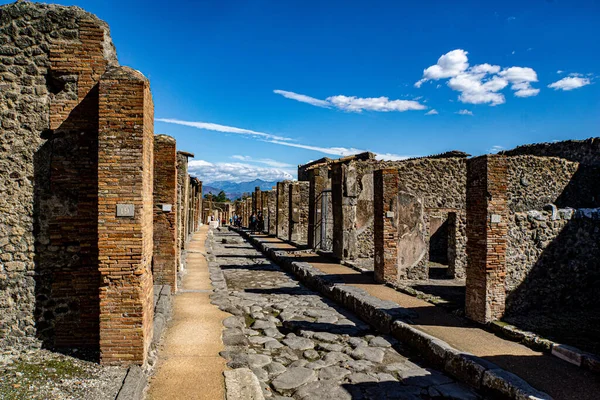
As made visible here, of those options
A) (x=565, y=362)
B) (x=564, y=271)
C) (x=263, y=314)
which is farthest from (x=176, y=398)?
(x=564, y=271)

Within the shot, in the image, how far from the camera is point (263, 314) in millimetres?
8180

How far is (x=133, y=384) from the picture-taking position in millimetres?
4254

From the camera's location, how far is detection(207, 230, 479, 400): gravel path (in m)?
4.92

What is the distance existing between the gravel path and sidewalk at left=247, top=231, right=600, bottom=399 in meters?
0.61

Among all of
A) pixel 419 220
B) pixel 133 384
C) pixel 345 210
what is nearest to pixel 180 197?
pixel 345 210

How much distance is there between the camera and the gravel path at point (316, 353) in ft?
16.1

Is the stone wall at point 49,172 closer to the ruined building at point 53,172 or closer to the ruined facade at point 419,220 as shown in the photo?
the ruined building at point 53,172

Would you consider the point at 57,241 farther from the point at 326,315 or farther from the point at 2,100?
the point at 326,315

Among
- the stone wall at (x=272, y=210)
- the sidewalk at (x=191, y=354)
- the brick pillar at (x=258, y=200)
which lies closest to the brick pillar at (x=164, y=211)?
the sidewalk at (x=191, y=354)

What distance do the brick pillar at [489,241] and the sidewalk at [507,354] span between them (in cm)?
45

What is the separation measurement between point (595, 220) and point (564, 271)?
128cm

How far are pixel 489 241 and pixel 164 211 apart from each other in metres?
6.24

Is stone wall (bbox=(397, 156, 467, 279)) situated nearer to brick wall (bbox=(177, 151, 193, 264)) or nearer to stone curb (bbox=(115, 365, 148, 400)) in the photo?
brick wall (bbox=(177, 151, 193, 264))

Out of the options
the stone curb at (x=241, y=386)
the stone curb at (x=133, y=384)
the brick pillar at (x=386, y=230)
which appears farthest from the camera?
the brick pillar at (x=386, y=230)
